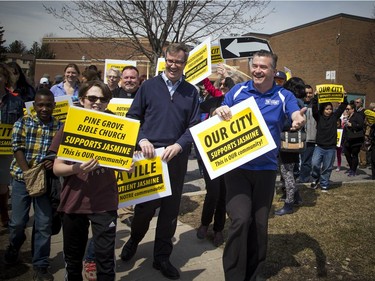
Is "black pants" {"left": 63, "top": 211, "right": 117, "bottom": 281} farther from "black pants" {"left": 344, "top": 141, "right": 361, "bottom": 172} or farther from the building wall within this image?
the building wall

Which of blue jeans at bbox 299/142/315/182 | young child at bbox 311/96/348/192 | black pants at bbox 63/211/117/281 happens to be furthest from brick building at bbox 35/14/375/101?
black pants at bbox 63/211/117/281

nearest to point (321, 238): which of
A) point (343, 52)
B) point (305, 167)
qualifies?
point (305, 167)

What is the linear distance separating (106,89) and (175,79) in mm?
856

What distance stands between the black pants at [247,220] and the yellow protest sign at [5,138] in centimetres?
312

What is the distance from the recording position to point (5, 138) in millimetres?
4418

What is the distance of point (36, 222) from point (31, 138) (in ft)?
2.80

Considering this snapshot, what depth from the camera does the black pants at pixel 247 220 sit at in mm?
2881

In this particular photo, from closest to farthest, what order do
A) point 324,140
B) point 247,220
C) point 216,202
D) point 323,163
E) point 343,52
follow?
point 247,220 < point 216,202 < point 324,140 < point 323,163 < point 343,52

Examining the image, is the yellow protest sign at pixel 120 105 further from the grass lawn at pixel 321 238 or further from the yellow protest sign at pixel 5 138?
the grass lawn at pixel 321 238

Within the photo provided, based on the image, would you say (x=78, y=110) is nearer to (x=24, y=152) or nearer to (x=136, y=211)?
(x=24, y=152)

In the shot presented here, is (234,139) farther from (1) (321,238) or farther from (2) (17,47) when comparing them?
(2) (17,47)

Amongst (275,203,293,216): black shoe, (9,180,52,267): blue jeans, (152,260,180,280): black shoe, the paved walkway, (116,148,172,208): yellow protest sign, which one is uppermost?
(116,148,172,208): yellow protest sign

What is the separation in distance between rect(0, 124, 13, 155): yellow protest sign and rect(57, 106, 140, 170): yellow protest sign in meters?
2.39

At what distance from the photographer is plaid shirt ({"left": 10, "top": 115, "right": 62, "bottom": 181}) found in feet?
10.8
